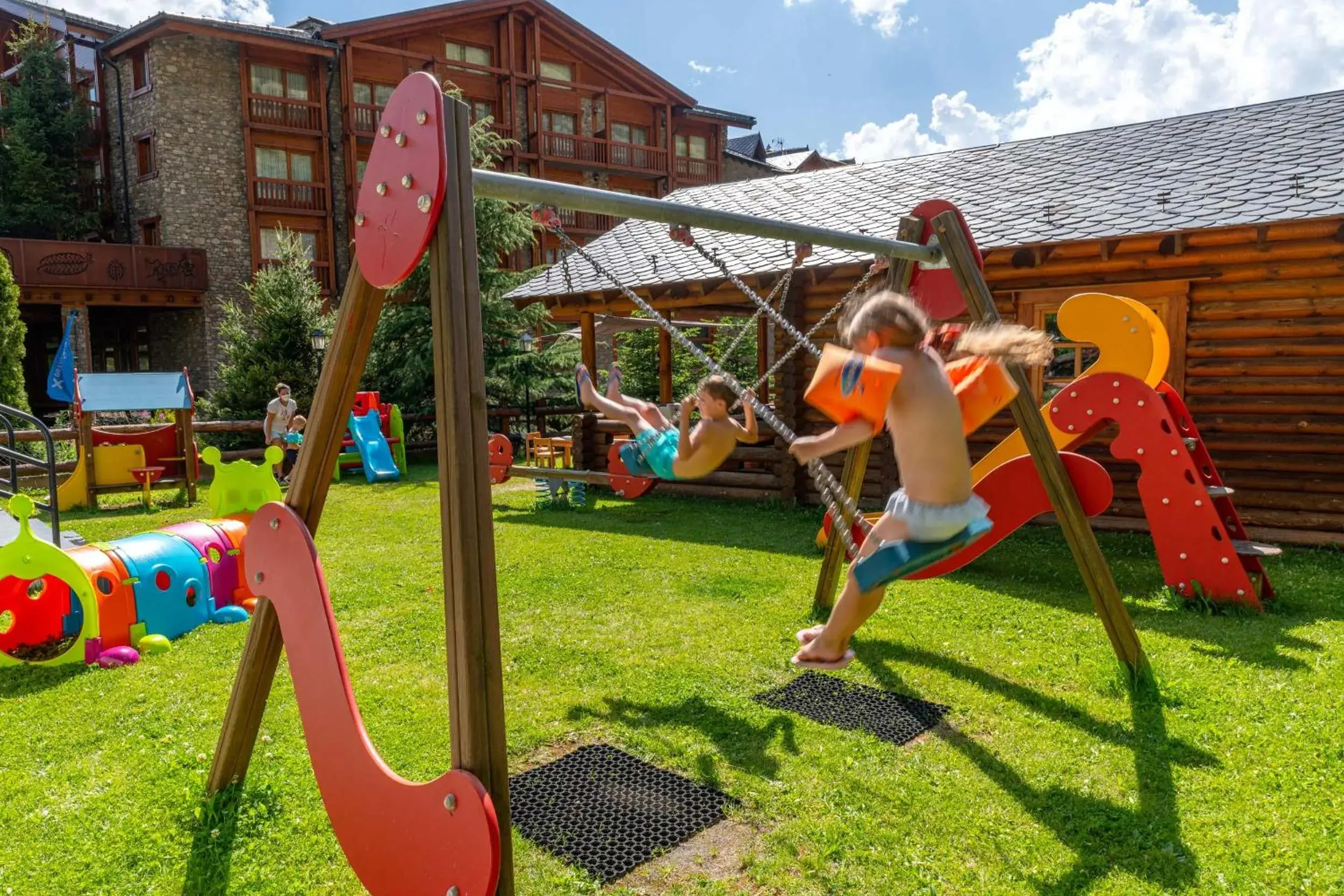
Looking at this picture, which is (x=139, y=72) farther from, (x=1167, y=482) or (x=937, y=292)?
(x=1167, y=482)

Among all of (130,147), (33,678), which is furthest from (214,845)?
(130,147)

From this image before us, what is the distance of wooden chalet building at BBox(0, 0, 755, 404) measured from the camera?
2362 cm

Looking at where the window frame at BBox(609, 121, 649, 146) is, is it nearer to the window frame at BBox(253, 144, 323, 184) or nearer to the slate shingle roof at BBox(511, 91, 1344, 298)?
the window frame at BBox(253, 144, 323, 184)

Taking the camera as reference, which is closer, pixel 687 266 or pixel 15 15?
pixel 687 266

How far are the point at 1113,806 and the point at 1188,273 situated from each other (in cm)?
742

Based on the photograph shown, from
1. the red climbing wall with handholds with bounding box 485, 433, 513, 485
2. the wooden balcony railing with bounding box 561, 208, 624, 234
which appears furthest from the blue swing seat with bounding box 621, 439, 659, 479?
the wooden balcony railing with bounding box 561, 208, 624, 234

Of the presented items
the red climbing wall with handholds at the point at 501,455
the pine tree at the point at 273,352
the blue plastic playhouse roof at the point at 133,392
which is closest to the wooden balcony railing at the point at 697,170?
the pine tree at the point at 273,352

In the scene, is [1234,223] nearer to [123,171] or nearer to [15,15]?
[123,171]

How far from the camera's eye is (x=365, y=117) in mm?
26328

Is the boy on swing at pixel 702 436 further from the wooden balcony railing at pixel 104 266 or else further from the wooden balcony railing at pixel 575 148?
the wooden balcony railing at pixel 575 148

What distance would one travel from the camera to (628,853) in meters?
3.40

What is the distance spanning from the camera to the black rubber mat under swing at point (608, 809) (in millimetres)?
3420

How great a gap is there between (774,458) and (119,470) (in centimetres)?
952

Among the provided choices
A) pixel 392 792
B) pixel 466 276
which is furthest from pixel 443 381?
pixel 392 792
